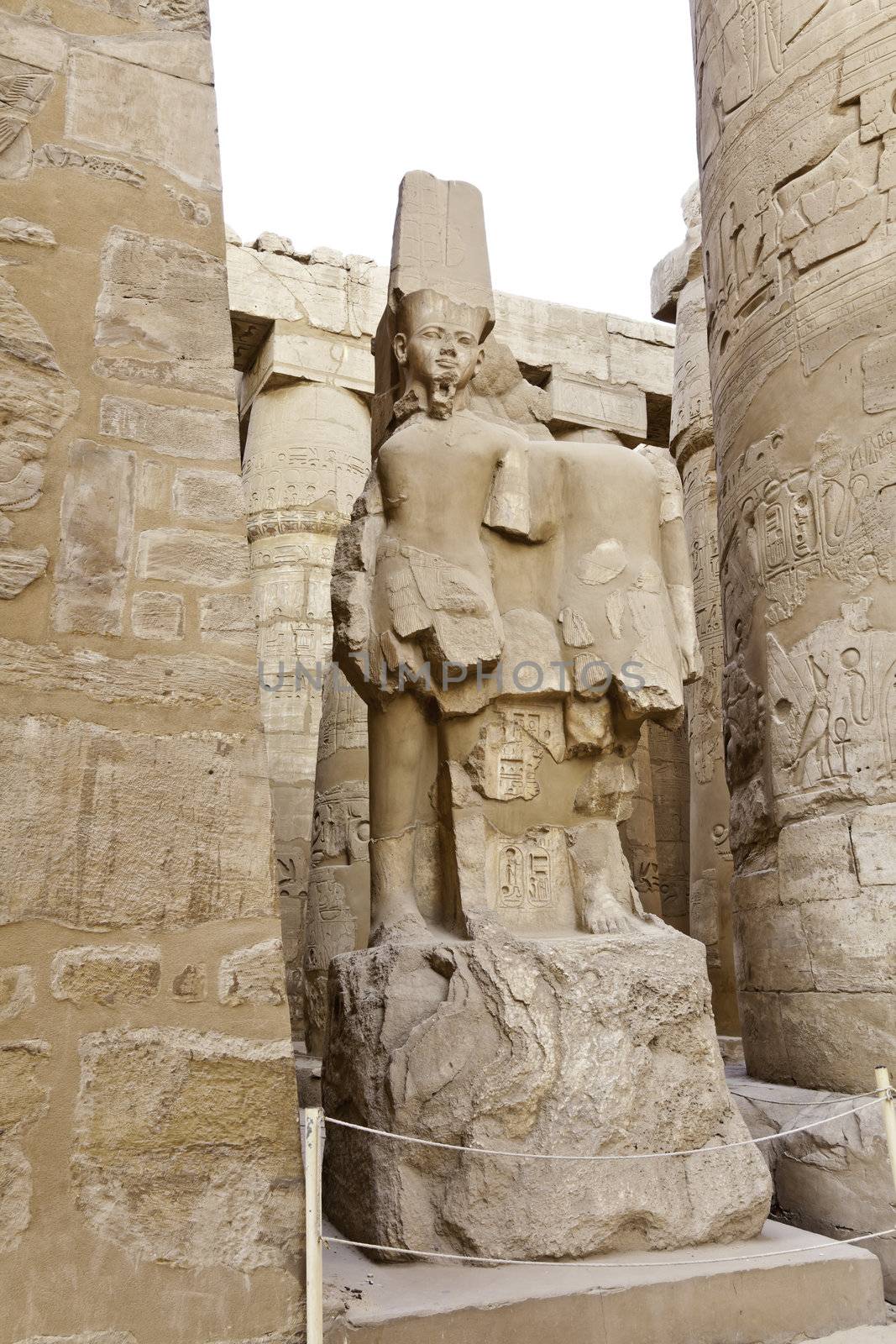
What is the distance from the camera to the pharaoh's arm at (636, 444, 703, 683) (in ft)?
12.3

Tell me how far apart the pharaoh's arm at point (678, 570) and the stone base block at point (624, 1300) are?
5.59 ft

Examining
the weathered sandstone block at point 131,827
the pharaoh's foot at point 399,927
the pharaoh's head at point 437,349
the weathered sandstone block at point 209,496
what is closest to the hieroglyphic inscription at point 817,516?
the pharaoh's head at point 437,349

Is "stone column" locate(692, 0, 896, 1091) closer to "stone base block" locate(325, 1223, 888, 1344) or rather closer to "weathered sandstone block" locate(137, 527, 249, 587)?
"stone base block" locate(325, 1223, 888, 1344)

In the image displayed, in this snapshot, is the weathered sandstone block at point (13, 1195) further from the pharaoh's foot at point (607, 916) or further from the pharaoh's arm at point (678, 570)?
the pharaoh's arm at point (678, 570)

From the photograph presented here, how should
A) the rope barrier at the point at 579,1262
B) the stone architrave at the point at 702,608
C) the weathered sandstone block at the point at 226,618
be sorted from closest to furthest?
the weathered sandstone block at the point at 226,618 < the rope barrier at the point at 579,1262 < the stone architrave at the point at 702,608

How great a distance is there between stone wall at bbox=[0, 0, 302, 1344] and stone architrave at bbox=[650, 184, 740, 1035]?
5.85 meters

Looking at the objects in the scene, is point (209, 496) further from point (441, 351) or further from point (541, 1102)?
point (541, 1102)

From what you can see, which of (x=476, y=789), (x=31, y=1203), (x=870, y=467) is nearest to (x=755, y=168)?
(x=870, y=467)

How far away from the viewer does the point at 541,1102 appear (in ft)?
9.63

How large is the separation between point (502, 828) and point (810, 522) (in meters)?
1.75

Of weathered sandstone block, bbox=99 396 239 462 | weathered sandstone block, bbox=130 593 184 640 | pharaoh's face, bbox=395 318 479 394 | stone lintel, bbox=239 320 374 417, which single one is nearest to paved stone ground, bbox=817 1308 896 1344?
weathered sandstone block, bbox=130 593 184 640

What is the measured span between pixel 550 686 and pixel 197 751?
4.63 feet

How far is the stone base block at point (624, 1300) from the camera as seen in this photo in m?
2.55

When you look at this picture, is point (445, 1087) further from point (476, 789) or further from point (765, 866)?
point (765, 866)
